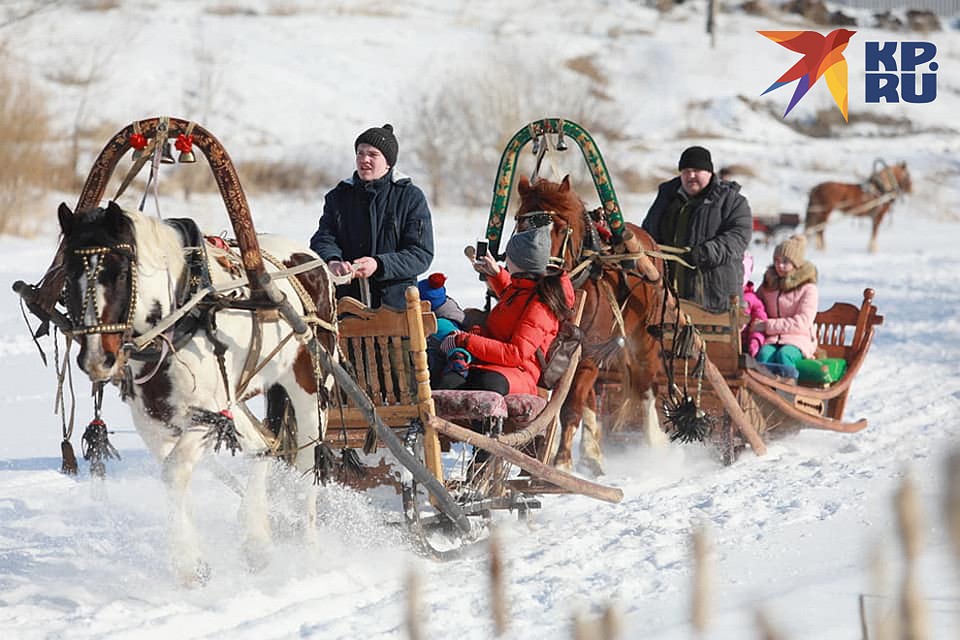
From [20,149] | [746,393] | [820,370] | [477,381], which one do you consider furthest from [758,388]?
[20,149]

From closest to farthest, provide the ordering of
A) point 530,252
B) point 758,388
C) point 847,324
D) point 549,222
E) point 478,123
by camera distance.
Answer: point 530,252 → point 549,222 → point 758,388 → point 847,324 → point 478,123

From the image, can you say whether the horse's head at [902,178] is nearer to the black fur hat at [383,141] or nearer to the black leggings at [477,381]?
the black fur hat at [383,141]

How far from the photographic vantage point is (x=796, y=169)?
34.3 m

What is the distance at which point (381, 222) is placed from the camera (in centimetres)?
628

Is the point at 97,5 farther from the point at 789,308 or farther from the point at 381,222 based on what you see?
the point at 381,222

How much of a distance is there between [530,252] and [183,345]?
197cm

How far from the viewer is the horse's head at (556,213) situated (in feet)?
21.6

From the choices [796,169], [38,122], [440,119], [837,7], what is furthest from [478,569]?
[837,7]

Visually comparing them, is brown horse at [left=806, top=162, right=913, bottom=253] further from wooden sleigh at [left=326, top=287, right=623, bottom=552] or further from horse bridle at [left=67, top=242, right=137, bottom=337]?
horse bridle at [left=67, top=242, right=137, bottom=337]

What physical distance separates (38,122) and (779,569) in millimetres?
19727

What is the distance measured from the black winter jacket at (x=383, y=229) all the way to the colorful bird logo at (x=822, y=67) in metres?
31.8

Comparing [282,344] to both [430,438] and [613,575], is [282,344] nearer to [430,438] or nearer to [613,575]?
[430,438]

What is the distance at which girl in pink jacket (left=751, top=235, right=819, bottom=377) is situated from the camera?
8234mm

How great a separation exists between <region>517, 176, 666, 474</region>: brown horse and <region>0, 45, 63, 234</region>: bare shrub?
15750 millimetres
